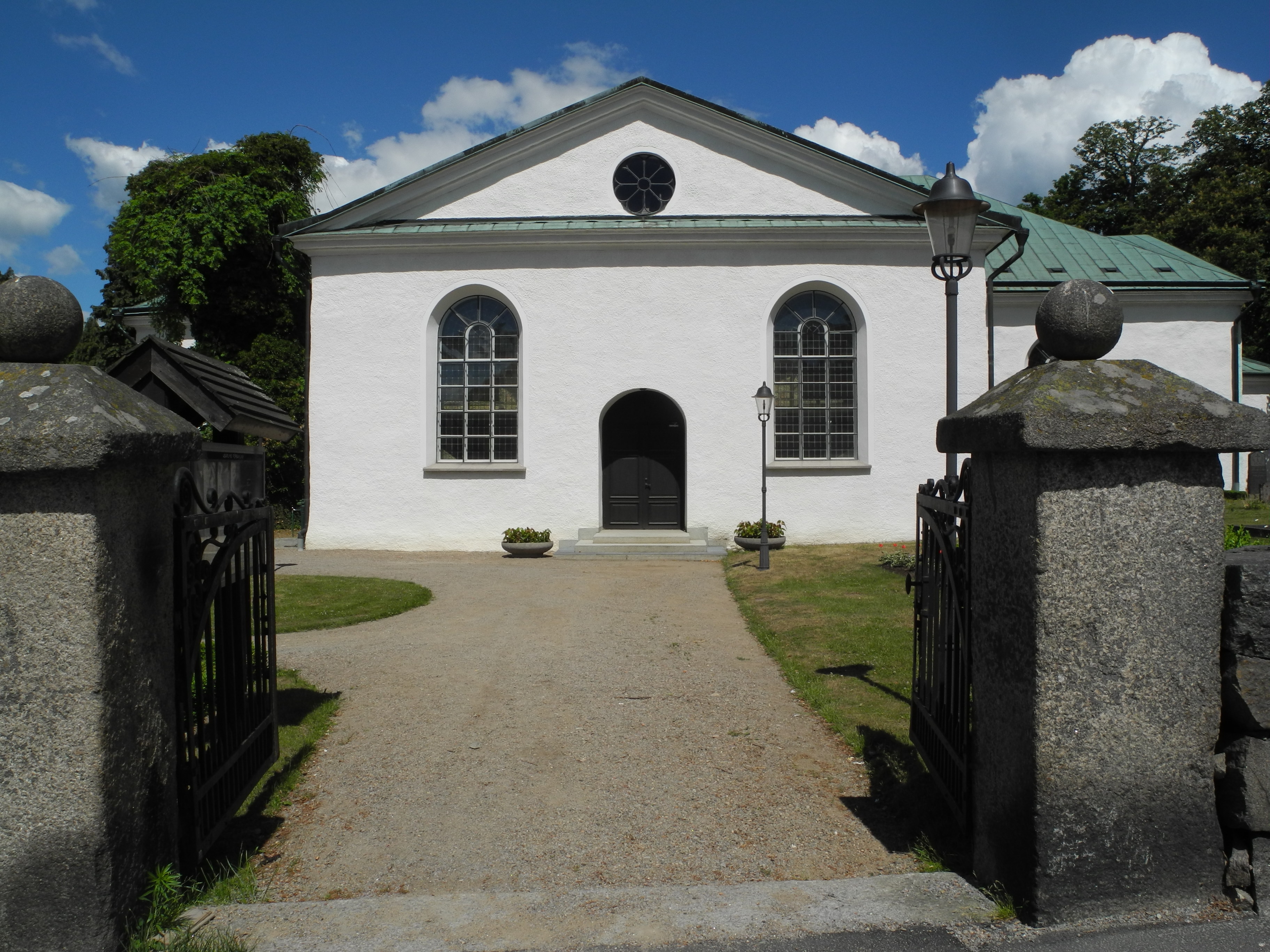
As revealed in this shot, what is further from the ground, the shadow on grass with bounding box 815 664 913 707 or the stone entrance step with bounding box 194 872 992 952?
the stone entrance step with bounding box 194 872 992 952

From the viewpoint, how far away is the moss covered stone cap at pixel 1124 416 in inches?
114

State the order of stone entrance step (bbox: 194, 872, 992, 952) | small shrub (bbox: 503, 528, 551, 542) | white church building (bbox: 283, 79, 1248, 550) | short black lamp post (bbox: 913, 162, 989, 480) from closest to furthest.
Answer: stone entrance step (bbox: 194, 872, 992, 952), short black lamp post (bbox: 913, 162, 989, 480), small shrub (bbox: 503, 528, 551, 542), white church building (bbox: 283, 79, 1248, 550)

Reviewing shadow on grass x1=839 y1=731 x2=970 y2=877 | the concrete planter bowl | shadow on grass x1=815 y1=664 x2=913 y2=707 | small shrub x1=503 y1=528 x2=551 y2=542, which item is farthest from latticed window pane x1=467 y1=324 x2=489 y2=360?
shadow on grass x1=839 y1=731 x2=970 y2=877

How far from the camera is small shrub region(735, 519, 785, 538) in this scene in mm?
17766

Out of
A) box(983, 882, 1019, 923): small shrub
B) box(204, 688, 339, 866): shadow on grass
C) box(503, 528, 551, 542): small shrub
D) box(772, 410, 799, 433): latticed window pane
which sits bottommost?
box(204, 688, 339, 866): shadow on grass

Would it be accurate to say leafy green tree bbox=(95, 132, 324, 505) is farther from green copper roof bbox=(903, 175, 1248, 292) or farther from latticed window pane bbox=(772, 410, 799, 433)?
green copper roof bbox=(903, 175, 1248, 292)

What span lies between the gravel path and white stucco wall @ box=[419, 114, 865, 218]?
11.6m

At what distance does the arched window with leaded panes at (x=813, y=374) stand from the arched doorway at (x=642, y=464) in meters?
2.27

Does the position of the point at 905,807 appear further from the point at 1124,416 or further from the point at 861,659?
the point at 861,659

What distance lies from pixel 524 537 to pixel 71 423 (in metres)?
15.2

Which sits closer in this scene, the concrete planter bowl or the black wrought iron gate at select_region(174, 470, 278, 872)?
the black wrought iron gate at select_region(174, 470, 278, 872)

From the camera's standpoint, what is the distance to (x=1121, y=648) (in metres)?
2.97

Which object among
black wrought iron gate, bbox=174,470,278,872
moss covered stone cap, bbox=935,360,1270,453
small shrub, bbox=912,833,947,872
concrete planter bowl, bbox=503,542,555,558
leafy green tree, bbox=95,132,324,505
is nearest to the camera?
moss covered stone cap, bbox=935,360,1270,453

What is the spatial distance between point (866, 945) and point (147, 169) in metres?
31.5
